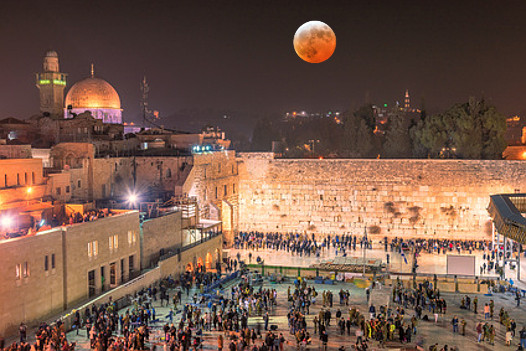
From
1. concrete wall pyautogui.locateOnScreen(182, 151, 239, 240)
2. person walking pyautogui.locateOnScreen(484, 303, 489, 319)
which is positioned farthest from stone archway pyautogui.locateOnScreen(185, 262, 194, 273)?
person walking pyautogui.locateOnScreen(484, 303, 489, 319)

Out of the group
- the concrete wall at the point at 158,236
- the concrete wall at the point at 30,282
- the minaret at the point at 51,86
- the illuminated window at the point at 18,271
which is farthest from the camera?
the minaret at the point at 51,86

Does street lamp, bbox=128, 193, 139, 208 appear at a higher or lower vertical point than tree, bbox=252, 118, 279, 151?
lower

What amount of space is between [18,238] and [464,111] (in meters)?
30.3

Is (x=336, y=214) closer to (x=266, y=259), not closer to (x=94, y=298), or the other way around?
(x=266, y=259)

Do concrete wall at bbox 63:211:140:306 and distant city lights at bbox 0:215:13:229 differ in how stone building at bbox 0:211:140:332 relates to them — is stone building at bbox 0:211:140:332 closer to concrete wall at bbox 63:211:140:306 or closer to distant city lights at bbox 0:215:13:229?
concrete wall at bbox 63:211:140:306

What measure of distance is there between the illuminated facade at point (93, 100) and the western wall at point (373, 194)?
38.8ft

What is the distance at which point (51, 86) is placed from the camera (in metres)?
39.8

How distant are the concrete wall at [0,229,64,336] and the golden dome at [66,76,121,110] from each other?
937 inches

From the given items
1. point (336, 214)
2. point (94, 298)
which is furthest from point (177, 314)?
point (336, 214)

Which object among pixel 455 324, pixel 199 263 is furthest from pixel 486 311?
pixel 199 263

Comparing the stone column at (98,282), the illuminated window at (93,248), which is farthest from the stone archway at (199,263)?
the illuminated window at (93,248)

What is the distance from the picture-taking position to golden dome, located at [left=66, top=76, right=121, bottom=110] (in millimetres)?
40656

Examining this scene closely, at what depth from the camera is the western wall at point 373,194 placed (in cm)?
3403

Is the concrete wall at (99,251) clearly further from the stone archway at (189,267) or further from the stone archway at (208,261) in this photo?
the stone archway at (208,261)
